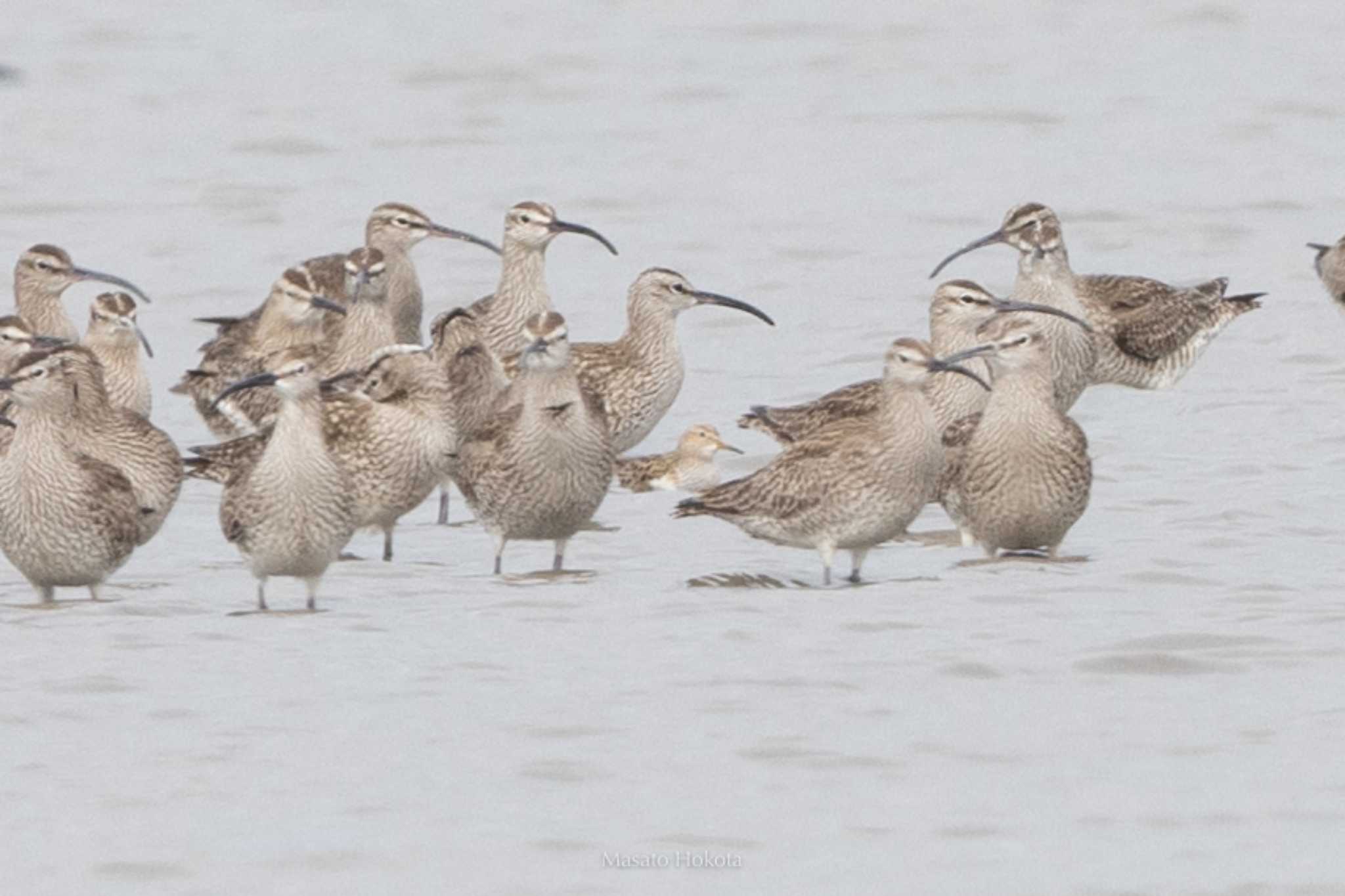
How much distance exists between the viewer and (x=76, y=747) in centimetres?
1168

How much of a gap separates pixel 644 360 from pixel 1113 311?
359 cm

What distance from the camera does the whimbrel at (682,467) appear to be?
56.1 feet

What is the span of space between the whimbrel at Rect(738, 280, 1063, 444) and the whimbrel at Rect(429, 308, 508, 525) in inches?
51.9

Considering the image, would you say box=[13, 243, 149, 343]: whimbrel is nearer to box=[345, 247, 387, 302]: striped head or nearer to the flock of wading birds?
the flock of wading birds

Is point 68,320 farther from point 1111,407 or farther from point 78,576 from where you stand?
point 1111,407

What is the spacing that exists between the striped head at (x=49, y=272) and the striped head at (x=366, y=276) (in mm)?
1182

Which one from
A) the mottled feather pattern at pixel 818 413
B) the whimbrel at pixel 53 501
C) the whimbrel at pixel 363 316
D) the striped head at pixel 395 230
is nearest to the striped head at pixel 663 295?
the mottled feather pattern at pixel 818 413

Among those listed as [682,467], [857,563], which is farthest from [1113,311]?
[857,563]

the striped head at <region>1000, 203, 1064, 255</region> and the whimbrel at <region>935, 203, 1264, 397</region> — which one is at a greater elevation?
the striped head at <region>1000, 203, 1064, 255</region>

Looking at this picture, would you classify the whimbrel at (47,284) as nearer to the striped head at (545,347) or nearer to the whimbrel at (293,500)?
the striped head at (545,347)

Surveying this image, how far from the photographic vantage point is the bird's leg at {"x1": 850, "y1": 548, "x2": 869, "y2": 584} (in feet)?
47.8

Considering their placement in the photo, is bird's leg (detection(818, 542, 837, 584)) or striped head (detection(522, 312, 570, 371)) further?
striped head (detection(522, 312, 570, 371))

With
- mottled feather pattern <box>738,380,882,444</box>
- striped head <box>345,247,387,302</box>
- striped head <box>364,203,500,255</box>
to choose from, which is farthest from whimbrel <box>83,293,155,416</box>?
mottled feather pattern <box>738,380,882,444</box>

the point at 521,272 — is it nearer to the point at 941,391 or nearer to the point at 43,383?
the point at 941,391
